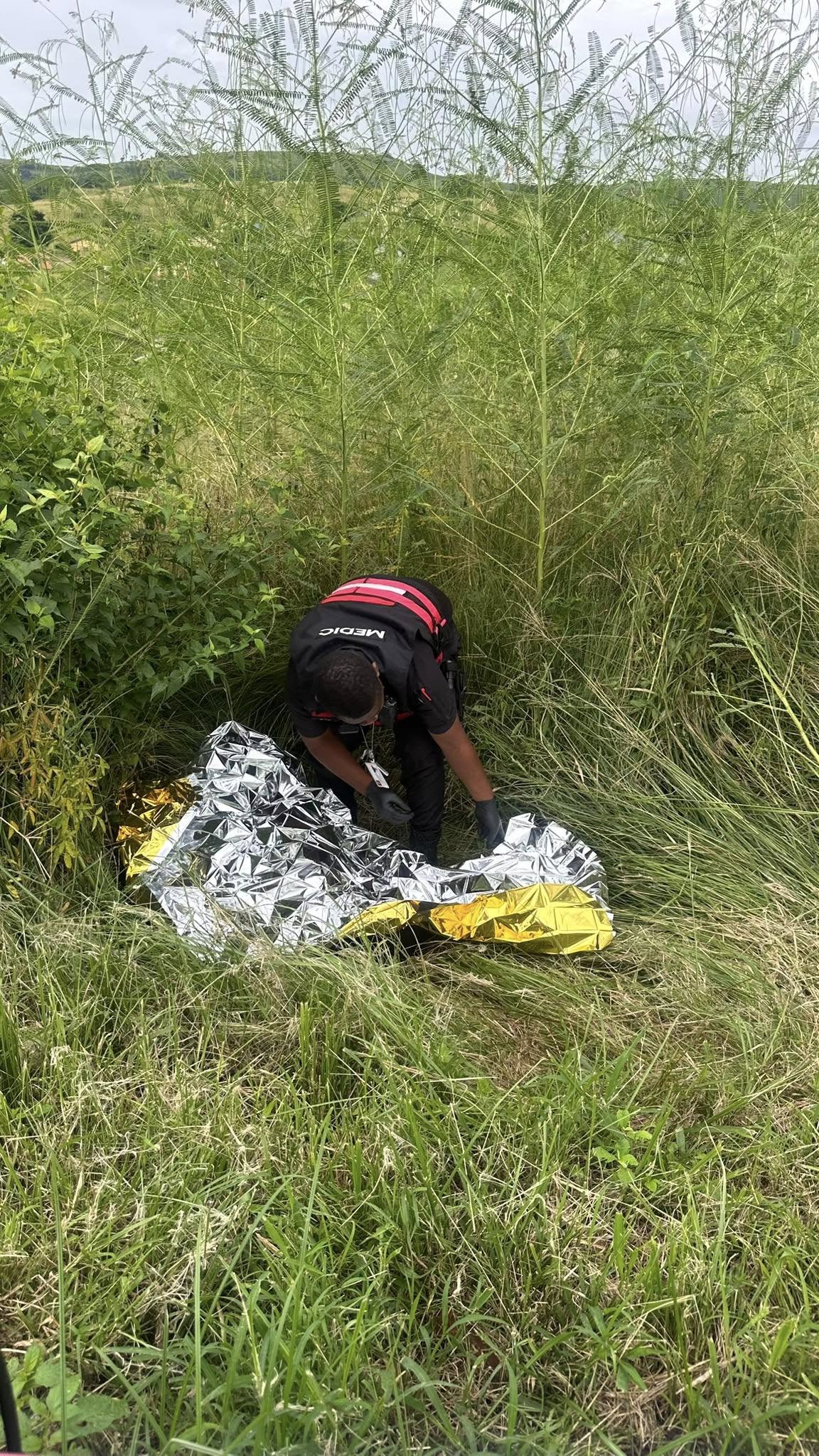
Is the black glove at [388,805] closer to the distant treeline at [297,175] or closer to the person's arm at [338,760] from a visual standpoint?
the person's arm at [338,760]

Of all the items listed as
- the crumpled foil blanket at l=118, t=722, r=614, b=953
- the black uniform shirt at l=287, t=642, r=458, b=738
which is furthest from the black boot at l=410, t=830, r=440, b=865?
the black uniform shirt at l=287, t=642, r=458, b=738

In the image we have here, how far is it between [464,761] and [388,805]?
27 centimetres

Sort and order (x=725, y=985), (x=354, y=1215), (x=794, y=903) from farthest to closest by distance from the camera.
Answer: (x=794, y=903)
(x=725, y=985)
(x=354, y=1215)

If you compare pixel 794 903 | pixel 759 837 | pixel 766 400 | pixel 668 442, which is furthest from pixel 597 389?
pixel 794 903

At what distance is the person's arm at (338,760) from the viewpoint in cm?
274

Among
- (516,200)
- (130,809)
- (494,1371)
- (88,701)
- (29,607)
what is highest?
(516,200)

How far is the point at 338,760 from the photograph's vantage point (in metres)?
2.77

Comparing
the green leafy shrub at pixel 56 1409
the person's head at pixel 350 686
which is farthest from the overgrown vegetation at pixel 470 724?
the person's head at pixel 350 686

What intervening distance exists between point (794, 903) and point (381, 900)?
3.62 feet

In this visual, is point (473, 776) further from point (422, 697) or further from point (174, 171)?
point (174, 171)

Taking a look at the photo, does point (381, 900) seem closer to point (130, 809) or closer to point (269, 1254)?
point (130, 809)

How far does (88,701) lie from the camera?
7.82ft

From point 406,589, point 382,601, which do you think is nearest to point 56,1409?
point 382,601

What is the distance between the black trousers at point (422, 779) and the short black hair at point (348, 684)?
1.23 feet
